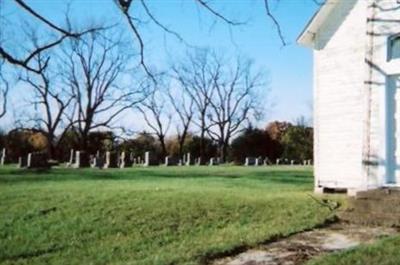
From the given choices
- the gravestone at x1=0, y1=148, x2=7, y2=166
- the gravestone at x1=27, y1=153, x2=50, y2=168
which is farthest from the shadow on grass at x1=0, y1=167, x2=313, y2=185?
the gravestone at x1=0, y1=148, x2=7, y2=166

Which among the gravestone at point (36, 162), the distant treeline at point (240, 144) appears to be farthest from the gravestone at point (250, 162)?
the gravestone at point (36, 162)

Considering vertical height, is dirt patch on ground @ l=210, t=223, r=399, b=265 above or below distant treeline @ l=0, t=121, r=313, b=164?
below

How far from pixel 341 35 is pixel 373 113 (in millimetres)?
2565

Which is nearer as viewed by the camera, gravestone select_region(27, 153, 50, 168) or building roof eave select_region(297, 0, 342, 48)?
building roof eave select_region(297, 0, 342, 48)

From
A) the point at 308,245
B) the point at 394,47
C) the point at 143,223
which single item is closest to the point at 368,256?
the point at 308,245

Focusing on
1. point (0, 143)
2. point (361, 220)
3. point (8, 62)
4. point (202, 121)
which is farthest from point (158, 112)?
point (8, 62)

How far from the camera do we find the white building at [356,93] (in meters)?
11.9

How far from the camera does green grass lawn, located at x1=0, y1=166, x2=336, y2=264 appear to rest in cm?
866

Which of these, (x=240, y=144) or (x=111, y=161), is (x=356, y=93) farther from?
(x=240, y=144)

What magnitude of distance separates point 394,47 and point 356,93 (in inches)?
63.6

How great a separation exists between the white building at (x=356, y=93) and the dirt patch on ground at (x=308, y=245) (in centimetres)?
276

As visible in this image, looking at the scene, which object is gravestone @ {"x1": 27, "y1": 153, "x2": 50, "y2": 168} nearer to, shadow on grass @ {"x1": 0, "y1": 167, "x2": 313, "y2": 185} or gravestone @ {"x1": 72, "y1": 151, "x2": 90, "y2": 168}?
gravestone @ {"x1": 72, "y1": 151, "x2": 90, "y2": 168}

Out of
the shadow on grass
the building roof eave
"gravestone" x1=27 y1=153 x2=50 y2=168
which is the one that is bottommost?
the shadow on grass

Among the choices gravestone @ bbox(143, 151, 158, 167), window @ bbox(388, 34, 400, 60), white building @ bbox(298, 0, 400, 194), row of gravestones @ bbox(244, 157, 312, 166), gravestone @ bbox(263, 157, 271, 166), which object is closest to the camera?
white building @ bbox(298, 0, 400, 194)
